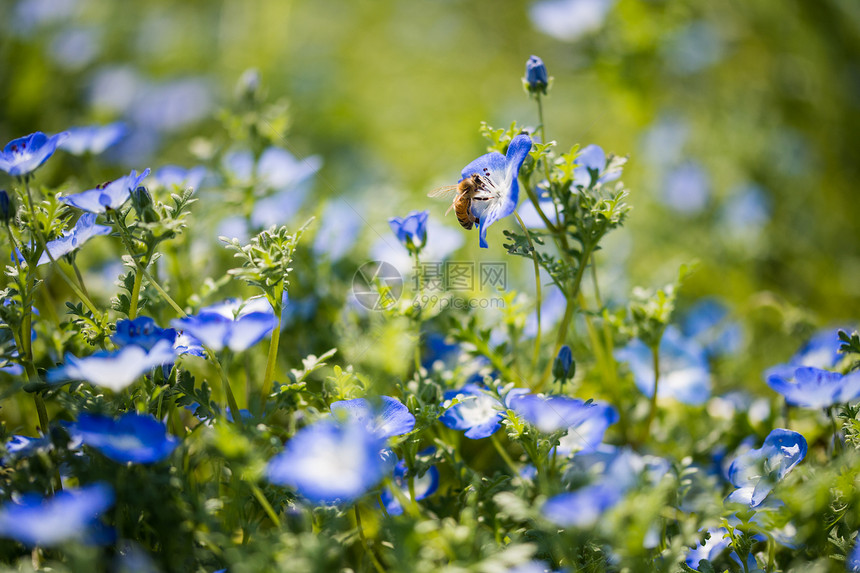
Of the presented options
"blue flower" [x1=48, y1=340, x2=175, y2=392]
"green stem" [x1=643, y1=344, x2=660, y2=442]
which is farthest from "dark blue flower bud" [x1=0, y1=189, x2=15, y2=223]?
"green stem" [x1=643, y1=344, x2=660, y2=442]

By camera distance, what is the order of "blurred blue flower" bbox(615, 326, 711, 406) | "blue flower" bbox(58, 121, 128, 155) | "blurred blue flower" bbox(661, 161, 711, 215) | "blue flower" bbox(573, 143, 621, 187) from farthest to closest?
"blurred blue flower" bbox(661, 161, 711, 215) < "blue flower" bbox(58, 121, 128, 155) < "blurred blue flower" bbox(615, 326, 711, 406) < "blue flower" bbox(573, 143, 621, 187)

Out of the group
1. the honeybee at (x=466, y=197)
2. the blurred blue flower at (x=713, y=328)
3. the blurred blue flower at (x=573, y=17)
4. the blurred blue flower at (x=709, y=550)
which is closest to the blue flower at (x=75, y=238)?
the honeybee at (x=466, y=197)

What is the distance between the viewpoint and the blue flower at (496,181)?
1253 millimetres

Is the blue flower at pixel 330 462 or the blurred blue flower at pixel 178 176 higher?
the blurred blue flower at pixel 178 176

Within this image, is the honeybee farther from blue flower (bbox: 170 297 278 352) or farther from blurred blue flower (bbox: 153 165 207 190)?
blurred blue flower (bbox: 153 165 207 190)

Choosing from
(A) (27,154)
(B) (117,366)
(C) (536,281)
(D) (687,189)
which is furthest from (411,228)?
(D) (687,189)

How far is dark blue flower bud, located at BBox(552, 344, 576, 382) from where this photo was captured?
55.4 inches

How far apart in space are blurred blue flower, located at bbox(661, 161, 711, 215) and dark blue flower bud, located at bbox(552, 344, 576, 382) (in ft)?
5.66

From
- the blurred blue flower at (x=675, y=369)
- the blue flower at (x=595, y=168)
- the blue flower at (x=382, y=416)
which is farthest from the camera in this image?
the blurred blue flower at (x=675, y=369)

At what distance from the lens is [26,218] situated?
1.32 metres

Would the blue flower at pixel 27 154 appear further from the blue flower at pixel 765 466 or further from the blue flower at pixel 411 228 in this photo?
the blue flower at pixel 765 466

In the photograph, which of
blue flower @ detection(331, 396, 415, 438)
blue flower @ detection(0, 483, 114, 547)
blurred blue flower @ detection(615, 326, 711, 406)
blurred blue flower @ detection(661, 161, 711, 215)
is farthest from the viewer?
blurred blue flower @ detection(661, 161, 711, 215)

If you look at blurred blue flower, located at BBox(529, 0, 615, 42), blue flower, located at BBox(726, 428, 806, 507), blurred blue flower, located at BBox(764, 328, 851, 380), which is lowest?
blue flower, located at BBox(726, 428, 806, 507)

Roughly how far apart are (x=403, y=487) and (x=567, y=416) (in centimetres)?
42
